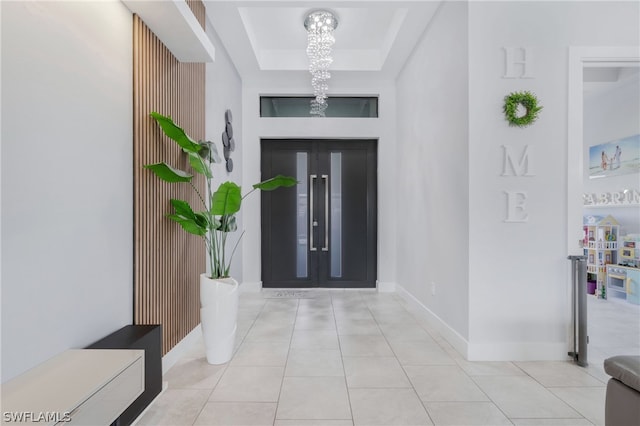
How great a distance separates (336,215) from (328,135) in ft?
4.23

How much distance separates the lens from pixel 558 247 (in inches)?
105

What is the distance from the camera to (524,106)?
2.64m

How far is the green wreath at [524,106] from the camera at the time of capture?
8.56 feet

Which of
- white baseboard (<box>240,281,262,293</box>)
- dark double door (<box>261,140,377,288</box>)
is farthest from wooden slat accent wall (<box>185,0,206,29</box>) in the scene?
white baseboard (<box>240,281,262,293</box>)

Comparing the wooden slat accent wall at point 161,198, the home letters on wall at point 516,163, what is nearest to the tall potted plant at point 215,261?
the wooden slat accent wall at point 161,198

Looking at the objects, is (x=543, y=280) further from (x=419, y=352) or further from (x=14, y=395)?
(x=14, y=395)

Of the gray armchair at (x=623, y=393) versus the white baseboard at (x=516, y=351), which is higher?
the gray armchair at (x=623, y=393)

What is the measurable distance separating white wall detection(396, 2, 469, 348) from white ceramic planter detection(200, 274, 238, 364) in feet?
6.34

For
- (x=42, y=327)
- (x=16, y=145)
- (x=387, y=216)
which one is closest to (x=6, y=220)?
(x=16, y=145)

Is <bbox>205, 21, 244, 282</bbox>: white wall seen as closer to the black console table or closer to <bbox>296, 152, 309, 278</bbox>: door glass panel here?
<bbox>296, 152, 309, 278</bbox>: door glass panel

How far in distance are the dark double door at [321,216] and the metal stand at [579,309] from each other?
116 inches

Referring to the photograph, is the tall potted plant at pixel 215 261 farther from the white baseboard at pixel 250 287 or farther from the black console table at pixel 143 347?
the white baseboard at pixel 250 287

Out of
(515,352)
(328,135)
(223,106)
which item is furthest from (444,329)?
(223,106)

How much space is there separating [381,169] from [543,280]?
2.95m
